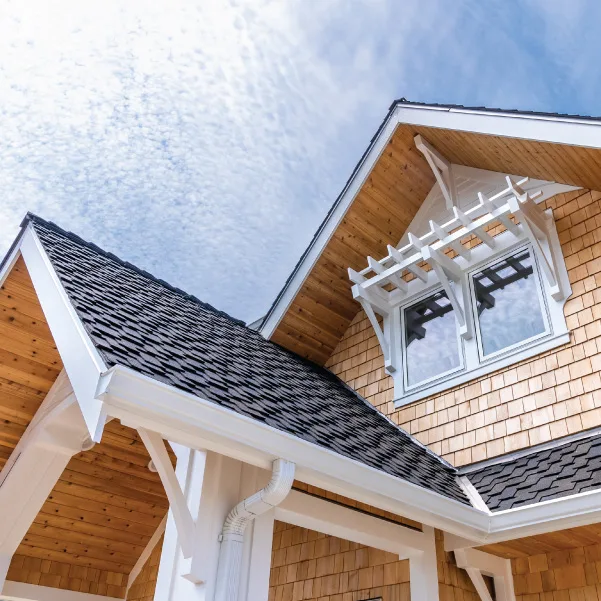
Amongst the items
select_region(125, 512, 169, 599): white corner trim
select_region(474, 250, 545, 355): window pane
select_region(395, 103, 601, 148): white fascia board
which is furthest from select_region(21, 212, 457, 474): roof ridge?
select_region(395, 103, 601, 148): white fascia board

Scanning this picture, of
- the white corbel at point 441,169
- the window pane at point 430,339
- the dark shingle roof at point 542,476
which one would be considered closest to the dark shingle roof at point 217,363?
the dark shingle roof at point 542,476

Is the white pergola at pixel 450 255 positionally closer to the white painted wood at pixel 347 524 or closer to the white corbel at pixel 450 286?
the white corbel at pixel 450 286

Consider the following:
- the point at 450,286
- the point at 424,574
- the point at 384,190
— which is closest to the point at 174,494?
the point at 424,574

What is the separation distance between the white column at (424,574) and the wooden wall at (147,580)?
2689mm

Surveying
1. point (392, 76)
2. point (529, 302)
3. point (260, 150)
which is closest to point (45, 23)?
point (260, 150)

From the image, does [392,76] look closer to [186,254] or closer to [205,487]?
[186,254]

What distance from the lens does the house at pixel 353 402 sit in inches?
127

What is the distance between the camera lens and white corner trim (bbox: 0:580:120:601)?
5402 mm

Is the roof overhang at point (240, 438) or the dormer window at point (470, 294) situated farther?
the dormer window at point (470, 294)

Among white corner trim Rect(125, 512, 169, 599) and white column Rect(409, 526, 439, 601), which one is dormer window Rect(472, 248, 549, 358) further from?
white corner trim Rect(125, 512, 169, 599)

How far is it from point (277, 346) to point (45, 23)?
25.5ft

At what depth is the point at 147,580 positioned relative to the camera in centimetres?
600

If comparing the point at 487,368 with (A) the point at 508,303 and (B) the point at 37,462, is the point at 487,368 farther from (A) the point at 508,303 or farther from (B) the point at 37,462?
(B) the point at 37,462

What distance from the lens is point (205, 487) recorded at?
331 centimetres
